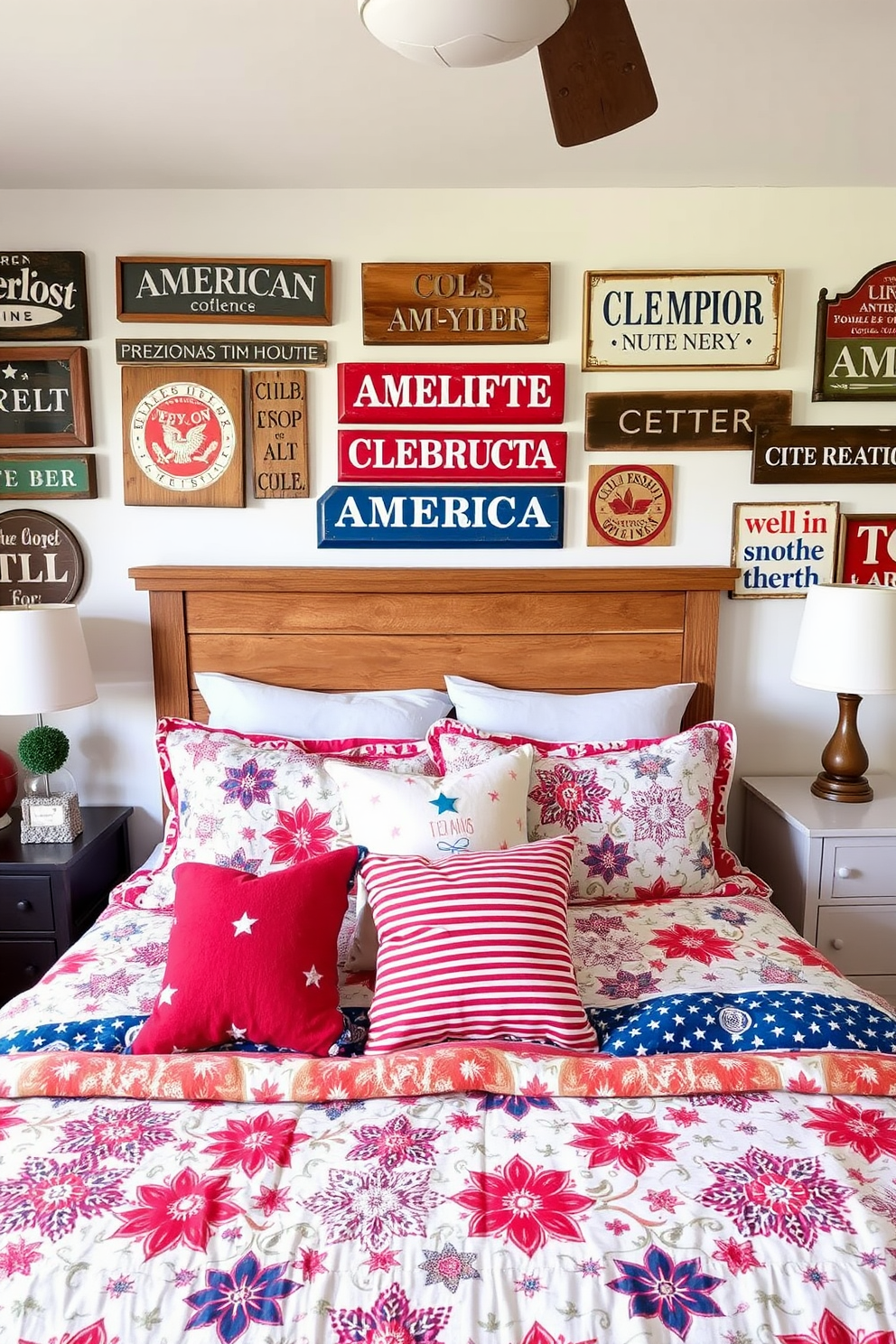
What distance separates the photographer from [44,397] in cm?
249

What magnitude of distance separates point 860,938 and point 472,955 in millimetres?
1305

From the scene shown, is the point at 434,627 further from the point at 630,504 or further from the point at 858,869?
the point at 858,869

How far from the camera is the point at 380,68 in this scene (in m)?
1.78

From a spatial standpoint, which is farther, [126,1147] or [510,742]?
[510,742]

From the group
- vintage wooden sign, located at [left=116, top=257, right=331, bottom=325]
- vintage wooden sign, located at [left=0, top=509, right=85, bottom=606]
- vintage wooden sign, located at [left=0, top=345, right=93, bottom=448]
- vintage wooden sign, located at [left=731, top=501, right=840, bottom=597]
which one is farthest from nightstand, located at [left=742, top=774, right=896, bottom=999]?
vintage wooden sign, located at [left=0, top=345, right=93, bottom=448]

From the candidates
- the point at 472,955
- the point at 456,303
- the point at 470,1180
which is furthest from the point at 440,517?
the point at 470,1180

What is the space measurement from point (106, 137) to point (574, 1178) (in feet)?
7.75

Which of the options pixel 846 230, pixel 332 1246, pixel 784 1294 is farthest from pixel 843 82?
pixel 332 1246

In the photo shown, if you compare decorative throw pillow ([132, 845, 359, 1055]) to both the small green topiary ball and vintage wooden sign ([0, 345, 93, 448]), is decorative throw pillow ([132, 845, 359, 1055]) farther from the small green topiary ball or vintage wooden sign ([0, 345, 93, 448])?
vintage wooden sign ([0, 345, 93, 448])

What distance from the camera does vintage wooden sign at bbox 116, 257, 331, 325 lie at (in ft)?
8.02

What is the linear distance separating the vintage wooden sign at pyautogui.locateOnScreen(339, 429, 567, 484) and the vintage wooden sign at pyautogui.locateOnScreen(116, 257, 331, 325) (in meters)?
0.37

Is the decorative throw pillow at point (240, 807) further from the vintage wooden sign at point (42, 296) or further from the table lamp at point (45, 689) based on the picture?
the vintage wooden sign at point (42, 296)

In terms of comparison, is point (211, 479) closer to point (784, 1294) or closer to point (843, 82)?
point (843, 82)

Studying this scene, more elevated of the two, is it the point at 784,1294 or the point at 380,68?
the point at 380,68
